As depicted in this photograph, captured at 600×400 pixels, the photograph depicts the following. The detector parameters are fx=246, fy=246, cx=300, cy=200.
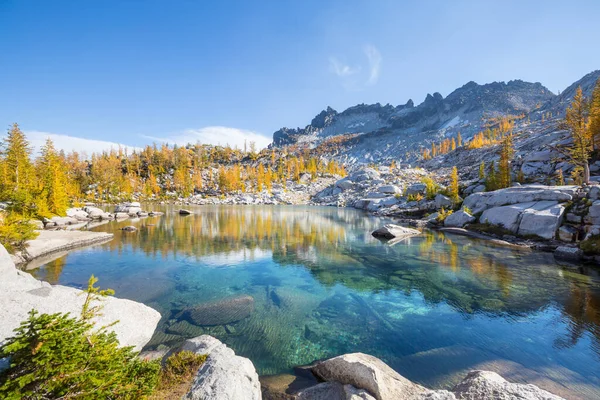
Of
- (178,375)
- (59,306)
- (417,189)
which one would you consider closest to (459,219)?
(417,189)

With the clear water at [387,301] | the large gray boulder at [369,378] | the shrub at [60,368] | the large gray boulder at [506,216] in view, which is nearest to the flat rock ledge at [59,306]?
the clear water at [387,301]

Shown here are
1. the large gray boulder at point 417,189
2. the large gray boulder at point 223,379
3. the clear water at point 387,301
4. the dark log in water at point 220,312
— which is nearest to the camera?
the large gray boulder at point 223,379

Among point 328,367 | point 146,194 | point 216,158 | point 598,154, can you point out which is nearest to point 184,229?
point 328,367

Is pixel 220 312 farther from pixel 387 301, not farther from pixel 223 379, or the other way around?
pixel 387 301

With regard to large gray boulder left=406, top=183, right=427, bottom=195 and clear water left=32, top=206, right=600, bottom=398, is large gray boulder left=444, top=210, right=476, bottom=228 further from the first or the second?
large gray boulder left=406, top=183, right=427, bottom=195

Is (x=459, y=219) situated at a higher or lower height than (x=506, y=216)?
lower

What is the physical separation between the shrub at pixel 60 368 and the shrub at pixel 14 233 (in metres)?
24.4

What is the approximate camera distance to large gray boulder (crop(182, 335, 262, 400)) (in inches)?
227

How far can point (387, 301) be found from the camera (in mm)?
15008

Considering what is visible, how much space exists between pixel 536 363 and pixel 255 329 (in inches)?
444

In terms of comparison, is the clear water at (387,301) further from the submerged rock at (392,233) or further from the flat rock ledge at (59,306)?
the submerged rock at (392,233)

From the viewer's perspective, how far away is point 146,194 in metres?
121

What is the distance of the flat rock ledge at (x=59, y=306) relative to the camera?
857cm

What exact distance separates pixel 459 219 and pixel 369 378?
41.3 m
